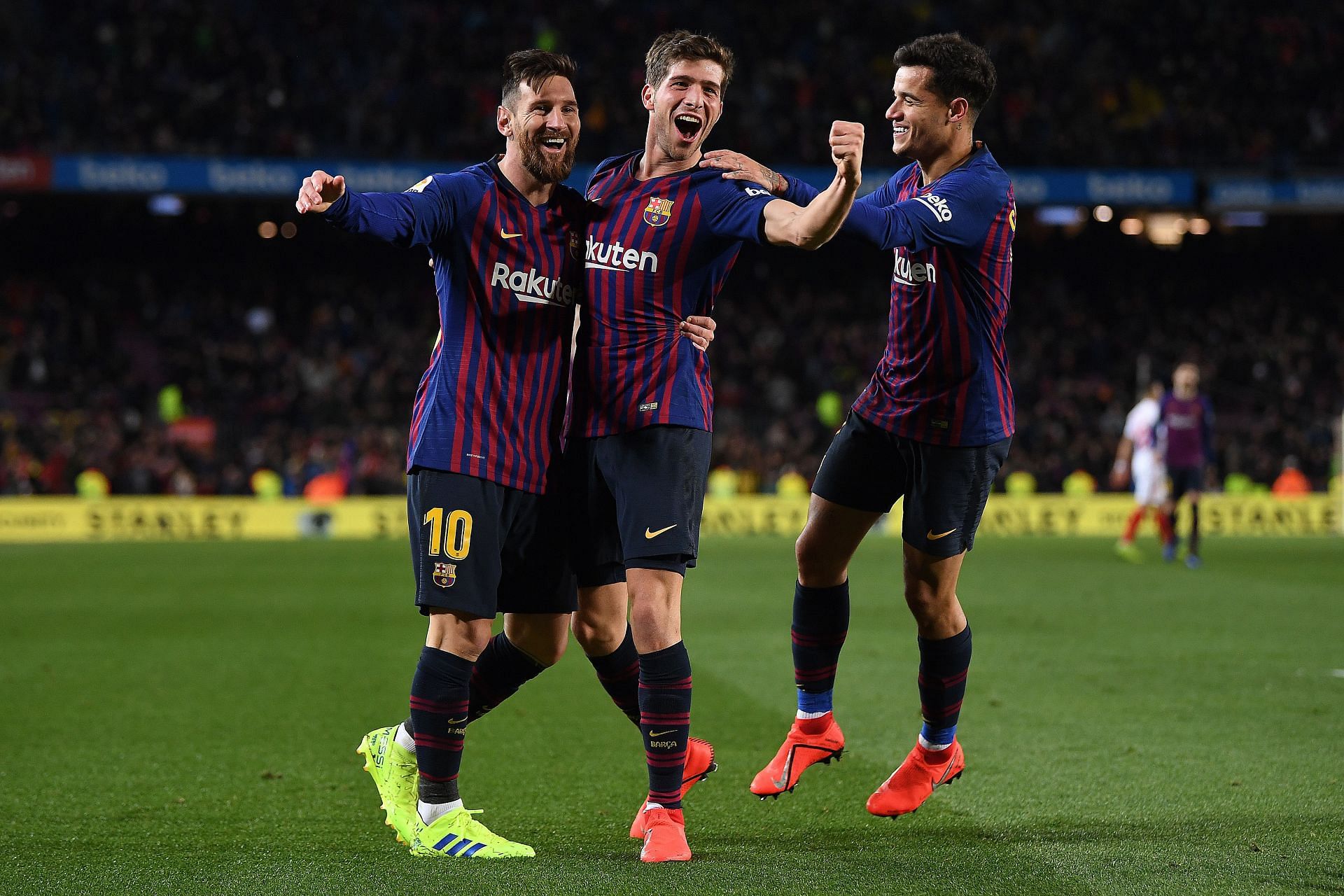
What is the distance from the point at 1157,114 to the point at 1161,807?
26.9 meters

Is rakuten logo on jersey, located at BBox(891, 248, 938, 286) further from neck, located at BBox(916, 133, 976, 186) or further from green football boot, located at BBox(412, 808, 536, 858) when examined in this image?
green football boot, located at BBox(412, 808, 536, 858)

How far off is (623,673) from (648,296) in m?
1.32

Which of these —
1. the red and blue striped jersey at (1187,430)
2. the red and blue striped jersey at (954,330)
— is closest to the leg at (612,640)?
the red and blue striped jersey at (954,330)

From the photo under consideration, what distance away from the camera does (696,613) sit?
11.0 metres

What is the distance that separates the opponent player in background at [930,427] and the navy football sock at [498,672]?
2.86ft

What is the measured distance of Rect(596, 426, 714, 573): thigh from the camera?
4.08m

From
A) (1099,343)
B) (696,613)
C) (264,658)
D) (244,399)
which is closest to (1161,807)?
(264,658)

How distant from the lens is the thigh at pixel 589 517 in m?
4.30

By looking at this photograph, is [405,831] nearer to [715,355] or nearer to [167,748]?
[167,748]

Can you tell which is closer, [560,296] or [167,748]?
[560,296]

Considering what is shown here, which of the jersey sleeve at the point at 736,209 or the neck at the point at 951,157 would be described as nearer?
the jersey sleeve at the point at 736,209

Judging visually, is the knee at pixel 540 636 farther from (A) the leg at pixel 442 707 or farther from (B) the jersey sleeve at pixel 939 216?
(B) the jersey sleeve at pixel 939 216

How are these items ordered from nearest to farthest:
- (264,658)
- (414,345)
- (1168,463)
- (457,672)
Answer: (457,672), (264,658), (1168,463), (414,345)

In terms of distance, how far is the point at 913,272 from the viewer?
4.64 m
